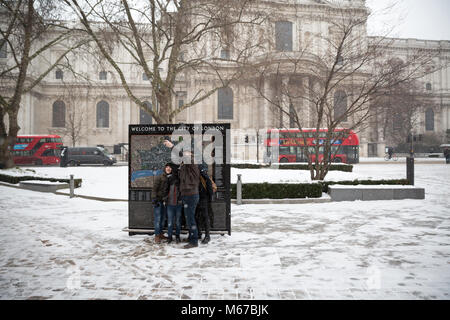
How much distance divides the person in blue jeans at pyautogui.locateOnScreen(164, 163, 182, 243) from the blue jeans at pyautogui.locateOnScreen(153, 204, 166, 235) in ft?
0.86

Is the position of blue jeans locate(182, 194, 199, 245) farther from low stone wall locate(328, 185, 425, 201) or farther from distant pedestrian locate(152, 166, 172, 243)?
low stone wall locate(328, 185, 425, 201)

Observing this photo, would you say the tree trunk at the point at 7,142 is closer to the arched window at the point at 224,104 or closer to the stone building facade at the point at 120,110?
the stone building facade at the point at 120,110

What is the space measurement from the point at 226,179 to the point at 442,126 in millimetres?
76751

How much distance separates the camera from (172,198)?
6.66m

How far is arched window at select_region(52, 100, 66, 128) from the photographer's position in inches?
2154

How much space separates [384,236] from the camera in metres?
7.29

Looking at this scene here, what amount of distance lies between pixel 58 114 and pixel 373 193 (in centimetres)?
5350

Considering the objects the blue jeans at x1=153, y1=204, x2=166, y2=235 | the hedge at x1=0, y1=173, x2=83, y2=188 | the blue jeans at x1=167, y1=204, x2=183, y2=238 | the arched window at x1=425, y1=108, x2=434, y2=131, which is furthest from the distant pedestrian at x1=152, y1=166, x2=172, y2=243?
the arched window at x1=425, y1=108, x2=434, y2=131

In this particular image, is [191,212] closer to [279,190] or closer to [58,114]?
[279,190]

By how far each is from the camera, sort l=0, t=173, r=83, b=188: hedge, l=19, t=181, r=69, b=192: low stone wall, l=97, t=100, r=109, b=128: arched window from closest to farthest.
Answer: l=19, t=181, r=69, b=192: low stone wall
l=0, t=173, r=83, b=188: hedge
l=97, t=100, r=109, b=128: arched window

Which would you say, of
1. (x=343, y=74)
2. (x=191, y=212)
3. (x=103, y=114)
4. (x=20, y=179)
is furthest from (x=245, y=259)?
(x=103, y=114)

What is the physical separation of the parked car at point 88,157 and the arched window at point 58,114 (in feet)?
71.7
